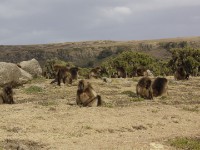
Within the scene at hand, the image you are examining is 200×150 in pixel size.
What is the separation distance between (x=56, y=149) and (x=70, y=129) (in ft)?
8.96

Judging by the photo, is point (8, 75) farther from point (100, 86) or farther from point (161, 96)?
point (161, 96)

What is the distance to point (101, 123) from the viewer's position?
15.1m

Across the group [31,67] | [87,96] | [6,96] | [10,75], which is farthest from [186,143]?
[31,67]

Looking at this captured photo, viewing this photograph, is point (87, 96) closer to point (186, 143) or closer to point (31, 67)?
point (186, 143)

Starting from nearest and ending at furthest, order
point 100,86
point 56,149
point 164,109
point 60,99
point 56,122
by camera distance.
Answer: point 56,149, point 56,122, point 164,109, point 60,99, point 100,86

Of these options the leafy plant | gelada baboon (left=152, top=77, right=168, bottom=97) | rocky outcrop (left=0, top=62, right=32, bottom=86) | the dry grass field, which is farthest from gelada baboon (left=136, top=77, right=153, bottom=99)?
the leafy plant

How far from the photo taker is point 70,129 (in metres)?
13.9

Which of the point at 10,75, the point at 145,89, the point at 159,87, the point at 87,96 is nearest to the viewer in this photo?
the point at 87,96

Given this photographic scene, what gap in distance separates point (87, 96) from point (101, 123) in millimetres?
4035

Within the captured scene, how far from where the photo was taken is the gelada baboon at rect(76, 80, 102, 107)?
19000 mm

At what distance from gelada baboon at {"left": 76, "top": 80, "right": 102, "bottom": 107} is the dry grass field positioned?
425mm

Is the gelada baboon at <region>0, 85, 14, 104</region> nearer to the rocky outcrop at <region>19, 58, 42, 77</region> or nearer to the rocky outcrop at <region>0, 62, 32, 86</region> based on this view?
the rocky outcrop at <region>0, 62, 32, 86</region>

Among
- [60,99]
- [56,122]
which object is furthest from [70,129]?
[60,99]

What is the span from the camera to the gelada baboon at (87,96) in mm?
19000
